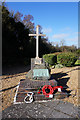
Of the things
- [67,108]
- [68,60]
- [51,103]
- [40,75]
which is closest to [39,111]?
[51,103]

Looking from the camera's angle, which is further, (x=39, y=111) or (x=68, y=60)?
(x=68, y=60)

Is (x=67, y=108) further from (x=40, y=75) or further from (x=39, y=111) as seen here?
(x=40, y=75)

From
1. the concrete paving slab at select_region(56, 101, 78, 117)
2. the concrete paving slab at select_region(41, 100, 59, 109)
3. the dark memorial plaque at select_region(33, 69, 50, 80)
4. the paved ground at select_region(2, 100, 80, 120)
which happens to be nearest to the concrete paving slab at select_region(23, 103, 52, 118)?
the paved ground at select_region(2, 100, 80, 120)

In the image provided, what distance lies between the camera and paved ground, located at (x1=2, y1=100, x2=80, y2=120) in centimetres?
246

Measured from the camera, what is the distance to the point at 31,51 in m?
14.3

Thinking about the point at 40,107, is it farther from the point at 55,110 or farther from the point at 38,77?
the point at 38,77

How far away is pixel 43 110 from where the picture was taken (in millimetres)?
2674

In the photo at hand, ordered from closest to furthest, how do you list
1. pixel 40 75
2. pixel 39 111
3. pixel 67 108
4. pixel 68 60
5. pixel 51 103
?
pixel 39 111, pixel 67 108, pixel 51 103, pixel 40 75, pixel 68 60

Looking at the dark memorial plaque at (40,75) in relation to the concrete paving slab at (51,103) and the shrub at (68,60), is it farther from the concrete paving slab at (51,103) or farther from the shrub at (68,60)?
the shrub at (68,60)

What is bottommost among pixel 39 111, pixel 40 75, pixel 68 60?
pixel 39 111

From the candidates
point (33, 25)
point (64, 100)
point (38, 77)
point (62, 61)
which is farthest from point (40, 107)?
point (33, 25)

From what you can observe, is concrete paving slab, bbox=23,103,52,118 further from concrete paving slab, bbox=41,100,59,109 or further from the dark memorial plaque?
the dark memorial plaque

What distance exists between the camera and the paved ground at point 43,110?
96.8 inches

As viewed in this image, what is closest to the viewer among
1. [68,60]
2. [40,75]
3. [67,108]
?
[67,108]
